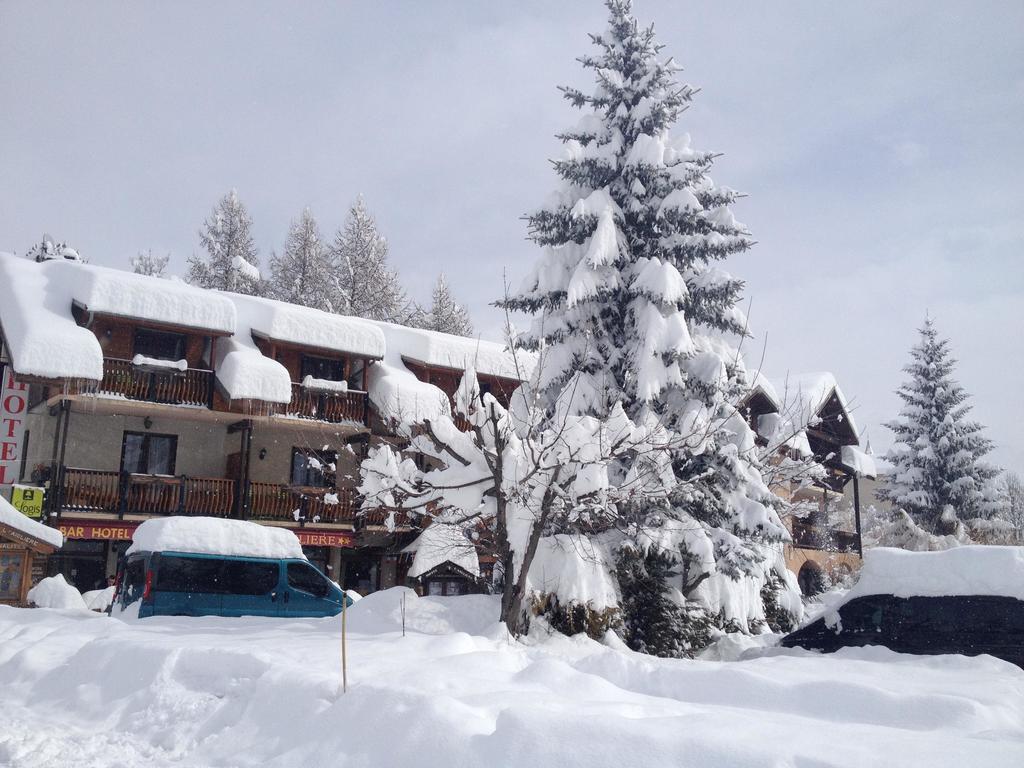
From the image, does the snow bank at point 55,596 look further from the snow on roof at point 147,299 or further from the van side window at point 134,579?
the snow on roof at point 147,299

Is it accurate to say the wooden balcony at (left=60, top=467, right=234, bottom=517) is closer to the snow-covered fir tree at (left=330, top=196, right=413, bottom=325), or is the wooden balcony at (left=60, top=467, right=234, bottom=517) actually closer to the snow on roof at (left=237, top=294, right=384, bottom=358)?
the snow on roof at (left=237, top=294, right=384, bottom=358)

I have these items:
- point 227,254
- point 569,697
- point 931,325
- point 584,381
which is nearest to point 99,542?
point 584,381

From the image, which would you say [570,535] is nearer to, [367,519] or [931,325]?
[367,519]

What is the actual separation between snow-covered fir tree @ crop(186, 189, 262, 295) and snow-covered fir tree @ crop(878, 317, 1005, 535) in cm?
3068

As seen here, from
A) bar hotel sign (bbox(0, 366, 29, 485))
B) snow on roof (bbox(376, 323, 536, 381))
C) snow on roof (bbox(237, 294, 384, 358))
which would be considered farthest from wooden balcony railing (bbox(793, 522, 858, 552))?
bar hotel sign (bbox(0, 366, 29, 485))

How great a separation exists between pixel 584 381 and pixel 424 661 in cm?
804

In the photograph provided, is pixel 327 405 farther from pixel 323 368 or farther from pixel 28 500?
pixel 28 500

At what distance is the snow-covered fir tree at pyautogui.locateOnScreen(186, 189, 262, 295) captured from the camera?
43562mm

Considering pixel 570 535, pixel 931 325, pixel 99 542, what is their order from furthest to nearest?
pixel 931 325 → pixel 99 542 → pixel 570 535

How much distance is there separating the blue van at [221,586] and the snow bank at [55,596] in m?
2.92

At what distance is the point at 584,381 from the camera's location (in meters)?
15.8

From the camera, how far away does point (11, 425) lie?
23.2 m

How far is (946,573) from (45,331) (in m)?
19.3

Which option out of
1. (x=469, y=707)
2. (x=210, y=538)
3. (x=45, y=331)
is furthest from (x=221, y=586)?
(x=469, y=707)
